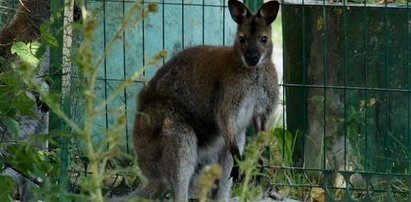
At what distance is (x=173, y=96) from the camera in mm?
6996

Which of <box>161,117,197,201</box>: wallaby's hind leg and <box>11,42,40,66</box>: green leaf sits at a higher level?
<box>11,42,40,66</box>: green leaf

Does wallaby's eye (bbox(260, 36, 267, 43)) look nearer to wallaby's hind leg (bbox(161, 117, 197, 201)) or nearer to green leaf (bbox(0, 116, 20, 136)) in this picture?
wallaby's hind leg (bbox(161, 117, 197, 201))

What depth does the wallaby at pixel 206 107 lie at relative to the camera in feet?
22.3

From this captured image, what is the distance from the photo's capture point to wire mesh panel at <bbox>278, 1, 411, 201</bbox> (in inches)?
298

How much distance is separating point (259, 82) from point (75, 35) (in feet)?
3.73

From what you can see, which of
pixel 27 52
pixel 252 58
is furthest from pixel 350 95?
pixel 27 52

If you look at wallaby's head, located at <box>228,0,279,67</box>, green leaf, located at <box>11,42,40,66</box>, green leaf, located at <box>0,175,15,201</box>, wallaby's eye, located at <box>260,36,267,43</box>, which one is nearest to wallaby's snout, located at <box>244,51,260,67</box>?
wallaby's head, located at <box>228,0,279,67</box>

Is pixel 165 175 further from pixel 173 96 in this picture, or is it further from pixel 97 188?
pixel 97 188

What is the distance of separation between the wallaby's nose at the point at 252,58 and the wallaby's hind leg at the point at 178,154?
1.88 ft

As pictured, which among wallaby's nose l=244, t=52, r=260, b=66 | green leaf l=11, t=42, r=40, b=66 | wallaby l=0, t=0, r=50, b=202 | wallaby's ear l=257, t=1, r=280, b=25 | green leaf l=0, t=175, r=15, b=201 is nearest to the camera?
green leaf l=0, t=175, r=15, b=201

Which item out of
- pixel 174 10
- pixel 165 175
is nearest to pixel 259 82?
pixel 165 175

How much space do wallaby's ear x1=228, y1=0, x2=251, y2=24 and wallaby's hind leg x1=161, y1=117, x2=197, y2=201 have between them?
707 mm

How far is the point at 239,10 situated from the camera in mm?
6812

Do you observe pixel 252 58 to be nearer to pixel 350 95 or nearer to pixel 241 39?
pixel 241 39
